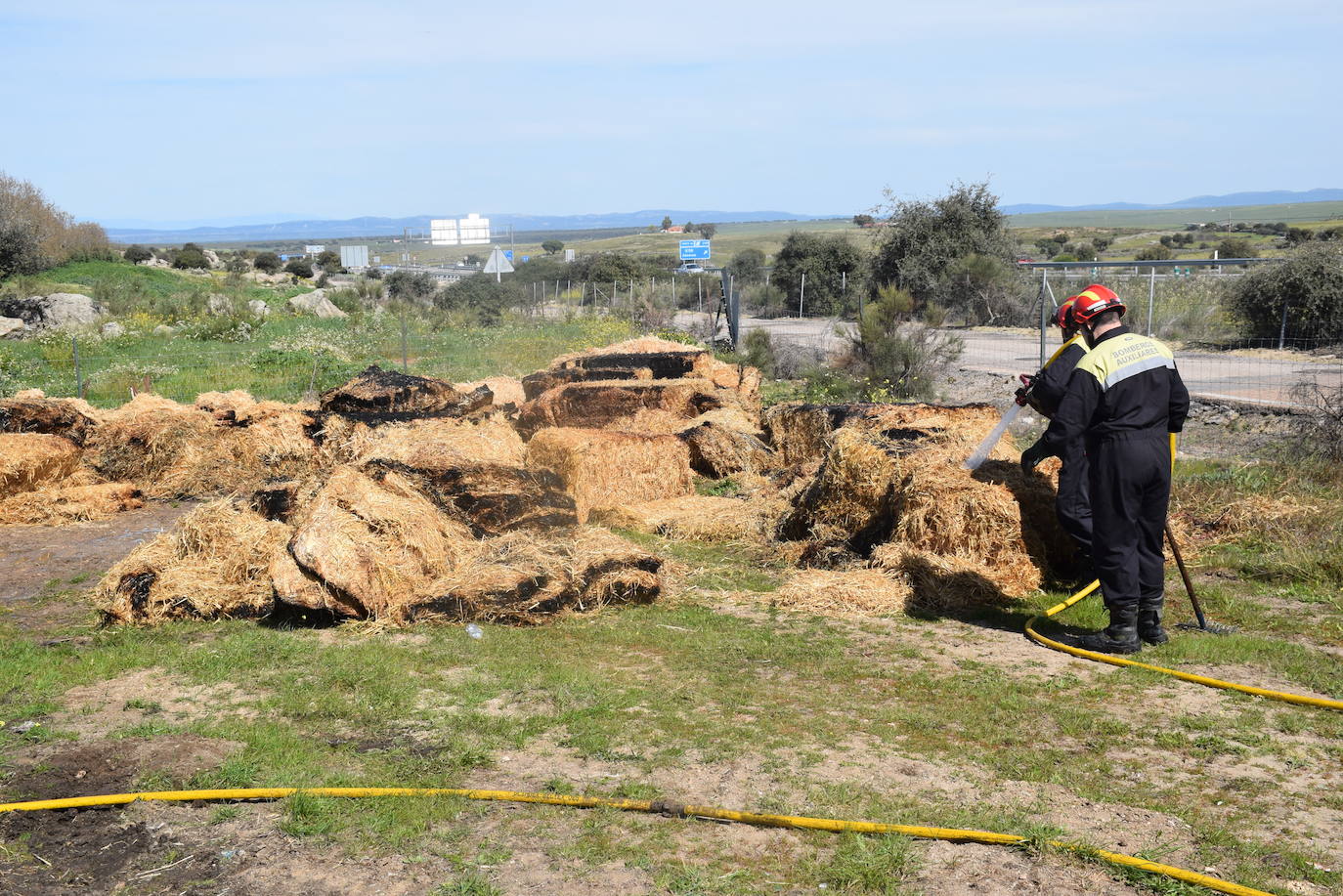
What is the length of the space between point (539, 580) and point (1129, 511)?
371cm

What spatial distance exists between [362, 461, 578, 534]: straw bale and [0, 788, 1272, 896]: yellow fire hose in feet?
12.3

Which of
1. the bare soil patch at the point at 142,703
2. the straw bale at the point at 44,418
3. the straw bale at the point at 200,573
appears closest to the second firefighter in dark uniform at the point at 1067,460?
the bare soil patch at the point at 142,703

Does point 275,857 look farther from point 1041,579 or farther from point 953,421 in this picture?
point 953,421

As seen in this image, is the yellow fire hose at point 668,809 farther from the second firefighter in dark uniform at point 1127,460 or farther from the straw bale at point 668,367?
the straw bale at point 668,367

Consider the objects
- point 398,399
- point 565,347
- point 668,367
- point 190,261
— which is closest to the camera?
point 398,399

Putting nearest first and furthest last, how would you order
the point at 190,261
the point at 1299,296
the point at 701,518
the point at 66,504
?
the point at 701,518 < the point at 66,504 < the point at 1299,296 < the point at 190,261

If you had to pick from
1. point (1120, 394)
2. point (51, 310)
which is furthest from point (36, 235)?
point (1120, 394)

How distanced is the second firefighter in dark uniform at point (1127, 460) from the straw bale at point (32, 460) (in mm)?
9864

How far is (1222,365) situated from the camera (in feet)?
59.6

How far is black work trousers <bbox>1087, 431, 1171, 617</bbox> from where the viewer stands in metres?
6.28

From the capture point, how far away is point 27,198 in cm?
4622

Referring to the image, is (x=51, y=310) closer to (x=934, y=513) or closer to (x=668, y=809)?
(x=934, y=513)

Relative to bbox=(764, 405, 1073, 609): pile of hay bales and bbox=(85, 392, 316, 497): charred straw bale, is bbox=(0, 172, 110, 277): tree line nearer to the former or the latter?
bbox=(85, 392, 316, 497): charred straw bale

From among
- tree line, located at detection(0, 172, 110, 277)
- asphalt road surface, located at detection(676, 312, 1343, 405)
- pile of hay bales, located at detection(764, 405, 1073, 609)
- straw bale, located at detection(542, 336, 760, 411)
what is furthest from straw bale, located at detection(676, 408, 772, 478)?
tree line, located at detection(0, 172, 110, 277)
